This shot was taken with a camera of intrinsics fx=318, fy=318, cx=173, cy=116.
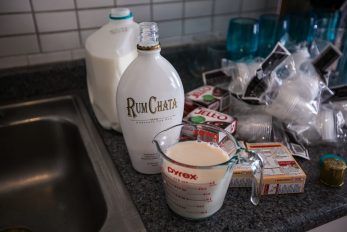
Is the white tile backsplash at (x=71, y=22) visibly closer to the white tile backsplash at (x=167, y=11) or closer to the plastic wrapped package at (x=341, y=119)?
the white tile backsplash at (x=167, y=11)

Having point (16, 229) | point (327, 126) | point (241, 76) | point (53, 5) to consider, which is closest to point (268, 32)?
point (241, 76)

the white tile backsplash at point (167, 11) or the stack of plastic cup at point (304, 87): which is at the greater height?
the white tile backsplash at point (167, 11)

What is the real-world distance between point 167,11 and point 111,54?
385 millimetres

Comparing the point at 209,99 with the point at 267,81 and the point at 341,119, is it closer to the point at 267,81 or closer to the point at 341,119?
the point at 267,81

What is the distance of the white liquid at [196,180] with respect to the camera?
1.60 feet

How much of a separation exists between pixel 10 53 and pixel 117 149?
0.44 meters

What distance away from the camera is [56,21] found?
875 millimetres

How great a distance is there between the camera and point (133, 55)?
705mm

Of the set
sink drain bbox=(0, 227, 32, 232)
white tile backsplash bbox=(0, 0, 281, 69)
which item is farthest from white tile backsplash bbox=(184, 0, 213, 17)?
sink drain bbox=(0, 227, 32, 232)

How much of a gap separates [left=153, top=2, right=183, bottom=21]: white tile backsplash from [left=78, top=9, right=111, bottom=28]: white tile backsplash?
0.15 metres

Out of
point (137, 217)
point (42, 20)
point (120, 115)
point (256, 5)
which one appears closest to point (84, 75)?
point (42, 20)

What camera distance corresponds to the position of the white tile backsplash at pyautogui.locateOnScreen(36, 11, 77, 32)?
859 millimetres

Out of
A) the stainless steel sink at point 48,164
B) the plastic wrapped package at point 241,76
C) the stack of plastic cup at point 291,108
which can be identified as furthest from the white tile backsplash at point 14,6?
the stack of plastic cup at point 291,108

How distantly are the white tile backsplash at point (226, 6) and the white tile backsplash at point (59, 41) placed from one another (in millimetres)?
468
